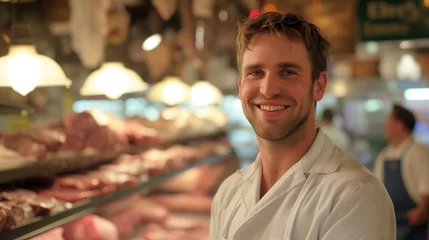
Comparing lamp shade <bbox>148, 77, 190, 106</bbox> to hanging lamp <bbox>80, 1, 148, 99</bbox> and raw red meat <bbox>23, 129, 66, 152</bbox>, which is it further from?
raw red meat <bbox>23, 129, 66, 152</bbox>

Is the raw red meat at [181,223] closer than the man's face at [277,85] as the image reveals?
No

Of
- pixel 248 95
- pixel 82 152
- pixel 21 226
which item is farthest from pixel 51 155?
pixel 248 95

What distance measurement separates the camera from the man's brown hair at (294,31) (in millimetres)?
2182

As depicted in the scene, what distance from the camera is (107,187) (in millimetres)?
3582

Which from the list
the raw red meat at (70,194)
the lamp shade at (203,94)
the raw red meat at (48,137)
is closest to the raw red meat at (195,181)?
the lamp shade at (203,94)

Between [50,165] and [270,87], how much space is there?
170 centimetres

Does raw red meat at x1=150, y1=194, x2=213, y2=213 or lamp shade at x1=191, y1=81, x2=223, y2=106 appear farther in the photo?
lamp shade at x1=191, y1=81, x2=223, y2=106

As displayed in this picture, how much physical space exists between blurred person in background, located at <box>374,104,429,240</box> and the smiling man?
3.93m

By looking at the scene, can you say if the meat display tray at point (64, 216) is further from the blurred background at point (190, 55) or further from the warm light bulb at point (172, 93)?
the warm light bulb at point (172, 93)

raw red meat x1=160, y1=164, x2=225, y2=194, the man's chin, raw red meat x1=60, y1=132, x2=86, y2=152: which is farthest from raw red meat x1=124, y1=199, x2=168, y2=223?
the man's chin

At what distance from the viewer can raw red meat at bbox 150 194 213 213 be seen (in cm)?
618

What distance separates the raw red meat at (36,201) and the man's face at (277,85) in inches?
50.9

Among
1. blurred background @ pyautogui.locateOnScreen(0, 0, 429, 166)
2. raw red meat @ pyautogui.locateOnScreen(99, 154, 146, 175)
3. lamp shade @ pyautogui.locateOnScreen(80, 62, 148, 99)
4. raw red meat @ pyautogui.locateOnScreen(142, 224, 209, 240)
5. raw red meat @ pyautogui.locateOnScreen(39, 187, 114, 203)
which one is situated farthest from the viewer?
raw red meat @ pyautogui.locateOnScreen(142, 224, 209, 240)

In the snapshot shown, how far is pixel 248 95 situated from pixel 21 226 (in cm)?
127
